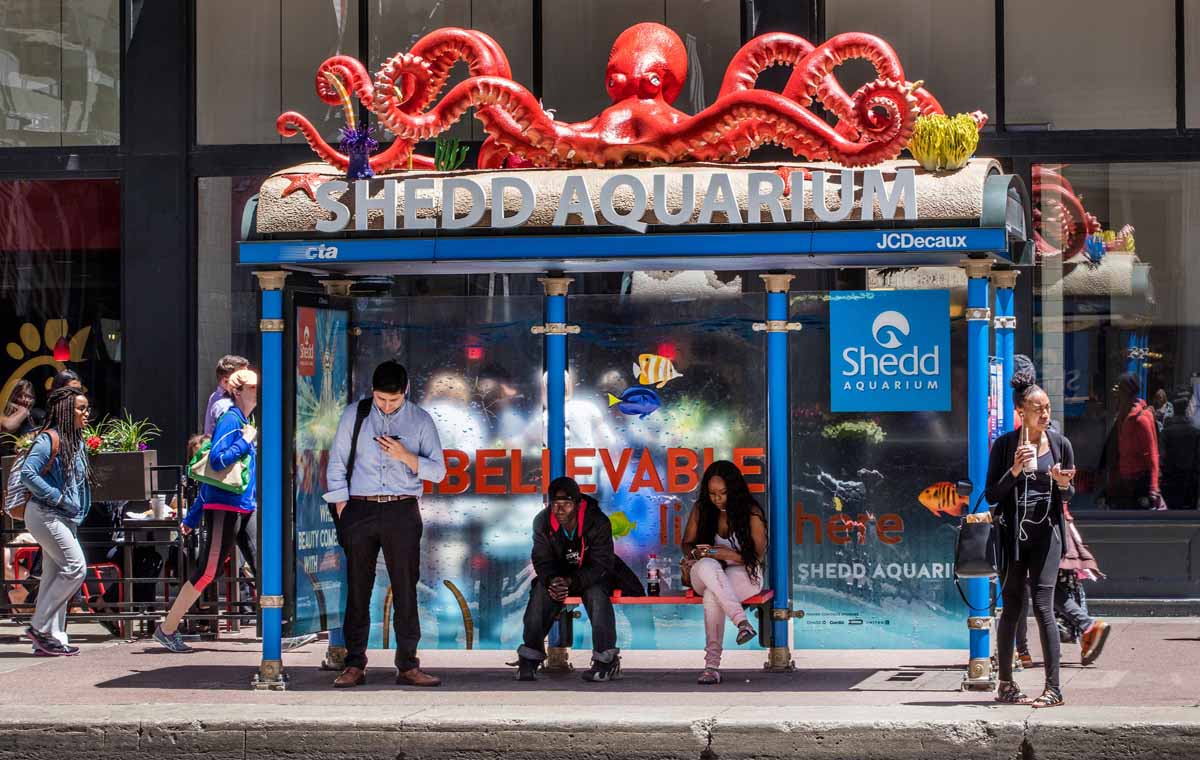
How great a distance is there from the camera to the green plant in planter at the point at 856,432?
10586 mm

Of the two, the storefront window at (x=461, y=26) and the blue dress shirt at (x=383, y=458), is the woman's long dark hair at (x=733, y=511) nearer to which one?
the blue dress shirt at (x=383, y=458)

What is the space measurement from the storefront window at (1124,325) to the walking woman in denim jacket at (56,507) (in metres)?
6.82

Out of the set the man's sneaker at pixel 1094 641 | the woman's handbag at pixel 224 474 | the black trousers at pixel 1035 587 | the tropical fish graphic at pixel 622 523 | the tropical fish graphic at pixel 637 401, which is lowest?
the man's sneaker at pixel 1094 641

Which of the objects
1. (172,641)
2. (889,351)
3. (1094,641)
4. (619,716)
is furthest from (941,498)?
(172,641)

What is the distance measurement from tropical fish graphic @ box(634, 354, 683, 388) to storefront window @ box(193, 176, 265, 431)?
4259 mm

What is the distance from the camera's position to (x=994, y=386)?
1095 cm

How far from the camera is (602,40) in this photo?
1387 centimetres

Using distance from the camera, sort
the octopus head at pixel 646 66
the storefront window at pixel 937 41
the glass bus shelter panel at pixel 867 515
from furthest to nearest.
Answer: the storefront window at pixel 937 41 → the octopus head at pixel 646 66 → the glass bus shelter panel at pixel 867 515

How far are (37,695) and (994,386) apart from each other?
580cm

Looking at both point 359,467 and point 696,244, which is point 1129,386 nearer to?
point 696,244

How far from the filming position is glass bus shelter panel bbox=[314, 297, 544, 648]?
11039 mm

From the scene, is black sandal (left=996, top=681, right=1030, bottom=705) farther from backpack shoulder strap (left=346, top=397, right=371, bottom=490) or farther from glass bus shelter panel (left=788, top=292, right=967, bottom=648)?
backpack shoulder strap (left=346, top=397, right=371, bottom=490)

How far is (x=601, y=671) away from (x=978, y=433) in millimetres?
2489

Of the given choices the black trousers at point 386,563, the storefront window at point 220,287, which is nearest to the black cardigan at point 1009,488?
the black trousers at point 386,563
